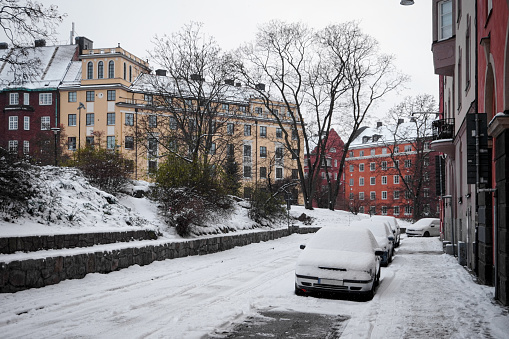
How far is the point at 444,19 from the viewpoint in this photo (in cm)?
2439

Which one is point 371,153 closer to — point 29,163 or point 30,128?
point 30,128

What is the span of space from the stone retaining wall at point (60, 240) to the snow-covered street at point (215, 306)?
3.82ft

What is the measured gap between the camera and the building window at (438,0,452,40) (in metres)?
24.0


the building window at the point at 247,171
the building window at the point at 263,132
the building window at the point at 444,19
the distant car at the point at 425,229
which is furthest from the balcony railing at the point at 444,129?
the building window at the point at 263,132

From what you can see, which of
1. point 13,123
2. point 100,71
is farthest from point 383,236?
point 13,123

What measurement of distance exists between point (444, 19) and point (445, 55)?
2.79 meters

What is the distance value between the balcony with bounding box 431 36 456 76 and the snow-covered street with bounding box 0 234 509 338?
11.0m

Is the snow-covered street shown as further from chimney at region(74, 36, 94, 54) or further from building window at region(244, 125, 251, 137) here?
chimney at region(74, 36, 94, 54)

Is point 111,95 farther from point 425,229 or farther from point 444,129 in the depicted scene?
point 444,129

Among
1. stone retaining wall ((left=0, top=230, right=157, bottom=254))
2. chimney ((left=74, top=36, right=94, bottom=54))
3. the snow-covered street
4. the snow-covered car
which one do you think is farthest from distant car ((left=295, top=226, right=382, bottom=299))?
chimney ((left=74, top=36, right=94, bottom=54))

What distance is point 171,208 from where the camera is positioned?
2003cm

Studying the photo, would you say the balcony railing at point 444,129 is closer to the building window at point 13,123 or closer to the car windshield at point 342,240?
the car windshield at point 342,240

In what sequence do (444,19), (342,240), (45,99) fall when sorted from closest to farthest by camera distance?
(342,240)
(444,19)
(45,99)

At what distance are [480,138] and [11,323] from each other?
8.94 meters
